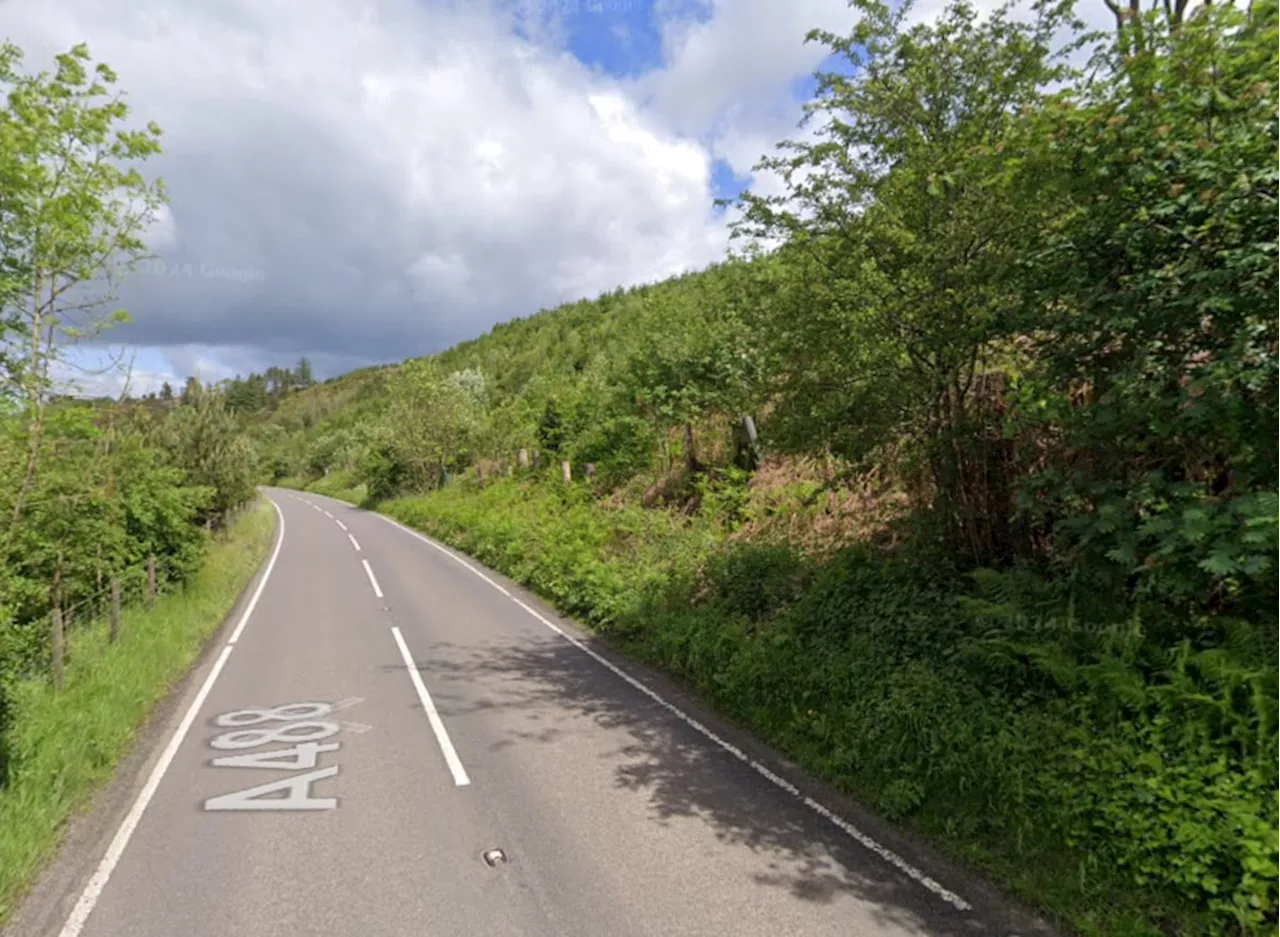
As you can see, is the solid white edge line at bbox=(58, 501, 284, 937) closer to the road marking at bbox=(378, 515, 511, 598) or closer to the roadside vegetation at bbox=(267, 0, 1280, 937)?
the roadside vegetation at bbox=(267, 0, 1280, 937)

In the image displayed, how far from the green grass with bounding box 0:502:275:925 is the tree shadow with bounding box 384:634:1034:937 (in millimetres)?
3361

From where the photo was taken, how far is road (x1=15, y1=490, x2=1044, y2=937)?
14.8ft

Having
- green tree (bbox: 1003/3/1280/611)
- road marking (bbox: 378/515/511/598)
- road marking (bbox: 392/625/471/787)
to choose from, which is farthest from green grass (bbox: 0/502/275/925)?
green tree (bbox: 1003/3/1280/611)

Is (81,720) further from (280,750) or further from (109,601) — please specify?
(109,601)

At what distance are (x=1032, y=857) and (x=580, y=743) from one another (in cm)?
424

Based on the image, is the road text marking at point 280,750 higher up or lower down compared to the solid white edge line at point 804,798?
higher up

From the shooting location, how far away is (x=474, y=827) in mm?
5645

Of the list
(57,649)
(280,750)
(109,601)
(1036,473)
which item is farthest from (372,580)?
(1036,473)

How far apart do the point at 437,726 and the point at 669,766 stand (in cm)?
281

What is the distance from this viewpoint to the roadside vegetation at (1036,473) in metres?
4.50

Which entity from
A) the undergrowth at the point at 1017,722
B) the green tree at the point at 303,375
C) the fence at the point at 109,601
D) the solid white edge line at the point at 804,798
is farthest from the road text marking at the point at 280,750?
the green tree at the point at 303,375

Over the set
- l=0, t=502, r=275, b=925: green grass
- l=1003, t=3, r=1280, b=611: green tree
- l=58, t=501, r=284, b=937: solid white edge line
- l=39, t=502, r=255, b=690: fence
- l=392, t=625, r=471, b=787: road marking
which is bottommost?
l=392, t=625, r=471, b=787: road marking

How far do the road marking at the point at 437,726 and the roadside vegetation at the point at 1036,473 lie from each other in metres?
3.24

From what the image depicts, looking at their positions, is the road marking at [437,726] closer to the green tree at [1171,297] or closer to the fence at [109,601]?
the fence at [109,601]
